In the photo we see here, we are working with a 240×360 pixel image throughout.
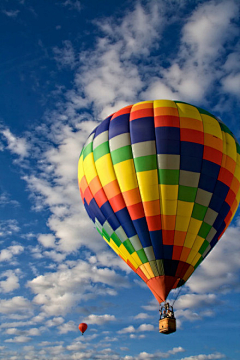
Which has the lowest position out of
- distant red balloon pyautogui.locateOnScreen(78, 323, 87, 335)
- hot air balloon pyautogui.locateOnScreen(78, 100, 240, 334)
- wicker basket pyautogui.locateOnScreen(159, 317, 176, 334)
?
wicker basket pyautogui.locateOnScreen(159, 317, 176, 334)

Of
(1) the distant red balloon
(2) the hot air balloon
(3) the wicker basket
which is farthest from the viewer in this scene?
(1) the distant red balloon

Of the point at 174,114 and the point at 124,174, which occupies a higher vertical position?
the point at 174,114

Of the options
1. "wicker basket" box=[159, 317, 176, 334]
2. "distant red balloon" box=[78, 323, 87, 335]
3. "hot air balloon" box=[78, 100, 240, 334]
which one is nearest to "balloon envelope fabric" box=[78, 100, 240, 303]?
"hot air balloon" box=[78, 100, 240, 334]

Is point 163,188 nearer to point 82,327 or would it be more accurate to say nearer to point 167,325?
point 167,325

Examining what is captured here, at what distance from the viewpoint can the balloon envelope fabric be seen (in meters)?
14.4

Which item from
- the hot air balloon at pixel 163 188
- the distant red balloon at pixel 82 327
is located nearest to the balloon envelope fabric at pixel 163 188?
the hot air balloon at pixel 163 188

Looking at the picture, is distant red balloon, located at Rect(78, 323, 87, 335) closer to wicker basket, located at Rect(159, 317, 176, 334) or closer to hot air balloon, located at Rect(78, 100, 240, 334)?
hot air balloon, located at Rect(78, 100, 240, 334)

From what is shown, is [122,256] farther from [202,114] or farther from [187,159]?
[202,114]

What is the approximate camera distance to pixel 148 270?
14.3m

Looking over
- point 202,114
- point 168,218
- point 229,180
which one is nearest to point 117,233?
point 168,218

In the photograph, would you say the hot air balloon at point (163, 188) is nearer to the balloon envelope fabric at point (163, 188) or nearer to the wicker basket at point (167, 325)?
the balloon envelope fabric at point (163, 188)

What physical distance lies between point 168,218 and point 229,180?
Answer: 3278mm

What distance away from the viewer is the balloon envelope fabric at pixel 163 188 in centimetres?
1437

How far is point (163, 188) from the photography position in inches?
575
